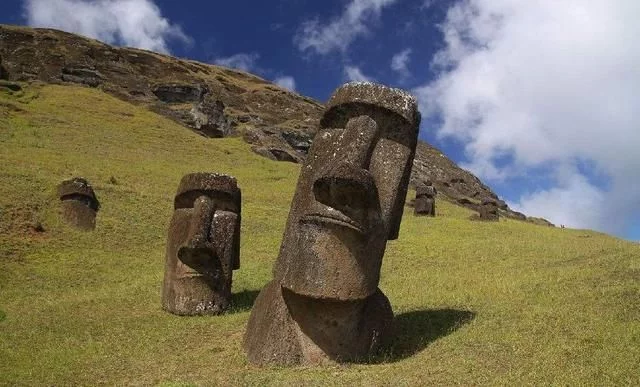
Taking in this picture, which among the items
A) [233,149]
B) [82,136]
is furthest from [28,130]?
[233,149]

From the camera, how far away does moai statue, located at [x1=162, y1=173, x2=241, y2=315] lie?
14562 millimetres

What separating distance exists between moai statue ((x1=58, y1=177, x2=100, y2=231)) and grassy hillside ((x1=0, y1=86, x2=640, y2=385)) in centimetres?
42

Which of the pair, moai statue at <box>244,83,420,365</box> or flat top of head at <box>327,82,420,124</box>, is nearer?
moai statue at <box>244,83,420,365</box>

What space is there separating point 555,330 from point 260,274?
38.4 ft

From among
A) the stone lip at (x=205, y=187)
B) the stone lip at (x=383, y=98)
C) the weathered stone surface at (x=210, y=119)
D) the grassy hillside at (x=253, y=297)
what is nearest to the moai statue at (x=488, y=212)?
the grassy hillside at (x=253, y=297)

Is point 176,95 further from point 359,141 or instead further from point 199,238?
point 359,141

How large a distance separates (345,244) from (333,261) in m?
0.31

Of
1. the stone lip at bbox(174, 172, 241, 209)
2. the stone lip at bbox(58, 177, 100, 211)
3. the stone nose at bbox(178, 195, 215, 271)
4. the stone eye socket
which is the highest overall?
the stone lip at bbox(58, 177, 100, 211)

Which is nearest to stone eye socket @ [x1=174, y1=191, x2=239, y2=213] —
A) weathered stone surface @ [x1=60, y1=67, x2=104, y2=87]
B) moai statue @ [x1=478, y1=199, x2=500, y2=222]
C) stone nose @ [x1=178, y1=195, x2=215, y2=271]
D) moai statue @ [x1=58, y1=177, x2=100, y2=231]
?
stone nose @ [x1=178, y1=195, x2=215, y2=271]

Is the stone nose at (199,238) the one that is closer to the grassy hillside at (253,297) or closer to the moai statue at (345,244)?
the grassy hillside at (253,297)

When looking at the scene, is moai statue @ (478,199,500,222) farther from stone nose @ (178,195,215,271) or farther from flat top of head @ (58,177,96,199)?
stone nose @ (178,195,215,271)

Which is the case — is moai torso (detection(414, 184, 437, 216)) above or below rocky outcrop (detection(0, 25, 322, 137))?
below

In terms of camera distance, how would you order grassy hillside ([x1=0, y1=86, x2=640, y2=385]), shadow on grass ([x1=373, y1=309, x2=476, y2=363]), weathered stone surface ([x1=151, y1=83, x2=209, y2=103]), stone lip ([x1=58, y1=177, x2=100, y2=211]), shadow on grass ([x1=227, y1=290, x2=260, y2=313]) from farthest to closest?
weathered stone surface ([x1=151, y1=83, x2=209, y2=103]), stone lip ([x1=58, y1=177, x2=100, y2=211]), shadow on grass ([x1=227, y1=290, x2=260, y2=313]), shadow on grass ([x1=373, y1=309, x2=476, y2=363]), grassy hillside ([x1=0, y1=86, x2=640, y2=385])

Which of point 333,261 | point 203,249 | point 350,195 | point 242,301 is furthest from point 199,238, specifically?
point 350,195
